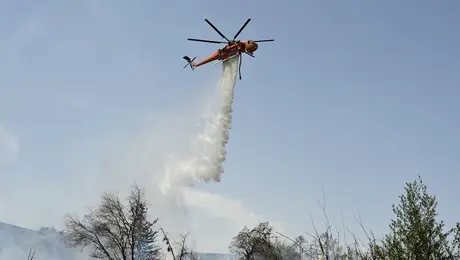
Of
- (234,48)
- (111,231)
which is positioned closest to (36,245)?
(111,231)

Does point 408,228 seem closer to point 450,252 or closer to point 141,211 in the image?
point 450,252

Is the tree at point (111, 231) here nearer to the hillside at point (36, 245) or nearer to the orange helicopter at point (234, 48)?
the orange helicopter at point (234, 48)

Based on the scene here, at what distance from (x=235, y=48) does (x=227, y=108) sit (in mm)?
5393

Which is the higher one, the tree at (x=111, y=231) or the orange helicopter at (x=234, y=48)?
the orange helicopter at (x=234, y=48)

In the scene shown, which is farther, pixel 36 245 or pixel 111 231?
pixel 36 245

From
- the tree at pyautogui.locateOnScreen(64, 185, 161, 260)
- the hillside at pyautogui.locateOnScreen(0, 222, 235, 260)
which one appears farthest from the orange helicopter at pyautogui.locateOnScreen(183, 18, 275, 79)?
the hillside at pyautogui.locateOnScreen(0, 222, 235, 260)

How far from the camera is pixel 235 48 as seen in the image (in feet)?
95.0

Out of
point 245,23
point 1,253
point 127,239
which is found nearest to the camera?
point 245,23

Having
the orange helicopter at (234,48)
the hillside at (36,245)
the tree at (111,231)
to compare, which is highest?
the hillside at (36,245)

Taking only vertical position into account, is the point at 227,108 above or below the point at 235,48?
below

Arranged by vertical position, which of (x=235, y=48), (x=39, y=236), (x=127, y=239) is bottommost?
(x=127, y=239)

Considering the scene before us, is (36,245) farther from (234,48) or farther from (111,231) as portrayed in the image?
(234,48)

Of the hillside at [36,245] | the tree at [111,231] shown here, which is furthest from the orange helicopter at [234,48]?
the hillside at [36,245]

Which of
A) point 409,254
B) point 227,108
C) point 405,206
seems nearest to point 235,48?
point 227,108
